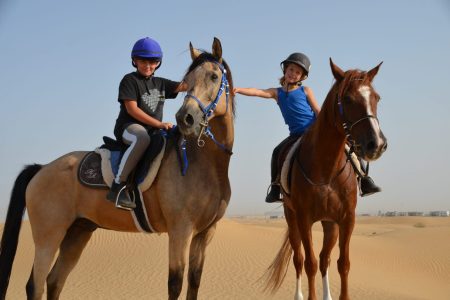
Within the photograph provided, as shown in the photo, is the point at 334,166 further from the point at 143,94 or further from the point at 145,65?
the point at 145,65

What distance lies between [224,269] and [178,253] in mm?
14671

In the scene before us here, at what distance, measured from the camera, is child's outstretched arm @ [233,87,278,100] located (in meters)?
6.88

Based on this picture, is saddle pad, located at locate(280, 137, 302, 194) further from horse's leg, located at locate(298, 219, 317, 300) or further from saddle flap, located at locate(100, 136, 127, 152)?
saddle flap, located at locate(100, 136, 127, 152)

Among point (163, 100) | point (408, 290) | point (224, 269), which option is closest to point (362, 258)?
point (408, 290)

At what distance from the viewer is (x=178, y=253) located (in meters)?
4.67

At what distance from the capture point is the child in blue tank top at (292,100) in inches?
283

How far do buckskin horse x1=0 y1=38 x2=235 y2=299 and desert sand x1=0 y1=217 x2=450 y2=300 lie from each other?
317 inches

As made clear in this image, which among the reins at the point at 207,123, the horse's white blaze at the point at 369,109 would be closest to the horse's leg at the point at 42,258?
the reins at the point at 207,123

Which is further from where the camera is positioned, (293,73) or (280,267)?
(280,267)

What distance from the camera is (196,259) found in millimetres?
5145

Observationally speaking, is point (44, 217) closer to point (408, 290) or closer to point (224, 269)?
point (224, 269)

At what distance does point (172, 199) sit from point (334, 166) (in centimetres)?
248

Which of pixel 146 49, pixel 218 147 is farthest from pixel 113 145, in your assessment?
pixel 218 147

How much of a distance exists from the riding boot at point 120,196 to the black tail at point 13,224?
1.69 m
